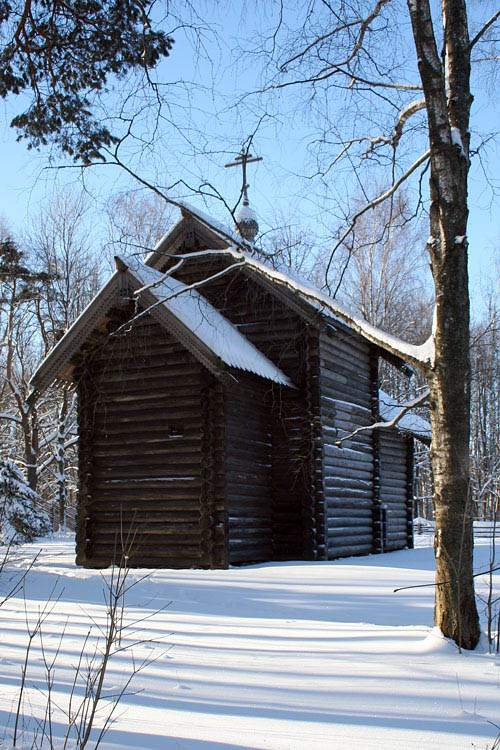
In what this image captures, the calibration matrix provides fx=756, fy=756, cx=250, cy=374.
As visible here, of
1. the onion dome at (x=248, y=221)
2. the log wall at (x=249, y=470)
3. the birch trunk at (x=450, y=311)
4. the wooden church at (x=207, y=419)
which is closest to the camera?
the birch trunk at (x=450, y=311)

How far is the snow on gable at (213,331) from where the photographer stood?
13.2 metres

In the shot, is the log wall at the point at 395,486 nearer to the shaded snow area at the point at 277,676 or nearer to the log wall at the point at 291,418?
the log wall at the point at 291,418

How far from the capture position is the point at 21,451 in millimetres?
38219

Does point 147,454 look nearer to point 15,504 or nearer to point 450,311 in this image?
point 15,504

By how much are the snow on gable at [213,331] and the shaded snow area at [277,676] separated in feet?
16.6

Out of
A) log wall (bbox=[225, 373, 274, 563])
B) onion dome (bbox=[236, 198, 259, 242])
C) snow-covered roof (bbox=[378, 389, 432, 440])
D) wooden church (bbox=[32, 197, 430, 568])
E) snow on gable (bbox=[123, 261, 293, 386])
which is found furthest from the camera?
snow-covered roof (bbox=[378, 389, 432, 440])

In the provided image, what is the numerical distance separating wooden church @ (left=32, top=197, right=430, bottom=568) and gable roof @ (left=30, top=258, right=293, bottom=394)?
3cm

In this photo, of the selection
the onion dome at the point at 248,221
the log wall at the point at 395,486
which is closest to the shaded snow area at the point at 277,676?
the onion dome at the point at 248,221

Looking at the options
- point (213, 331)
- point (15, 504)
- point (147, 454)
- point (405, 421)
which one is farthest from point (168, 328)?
point (405, 421)

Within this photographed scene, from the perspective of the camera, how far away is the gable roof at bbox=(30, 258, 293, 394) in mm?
13070

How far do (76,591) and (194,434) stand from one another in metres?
4.21

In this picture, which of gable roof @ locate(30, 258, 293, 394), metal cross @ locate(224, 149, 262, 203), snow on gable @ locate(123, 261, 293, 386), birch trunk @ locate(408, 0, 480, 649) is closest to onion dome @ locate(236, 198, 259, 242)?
snow on gable @ locate(123, 261, 293, 386)

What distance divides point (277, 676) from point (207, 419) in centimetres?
880

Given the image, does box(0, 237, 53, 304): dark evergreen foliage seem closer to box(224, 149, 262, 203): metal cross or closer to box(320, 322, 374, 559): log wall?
box(320, 322, 374, 559): log wall
